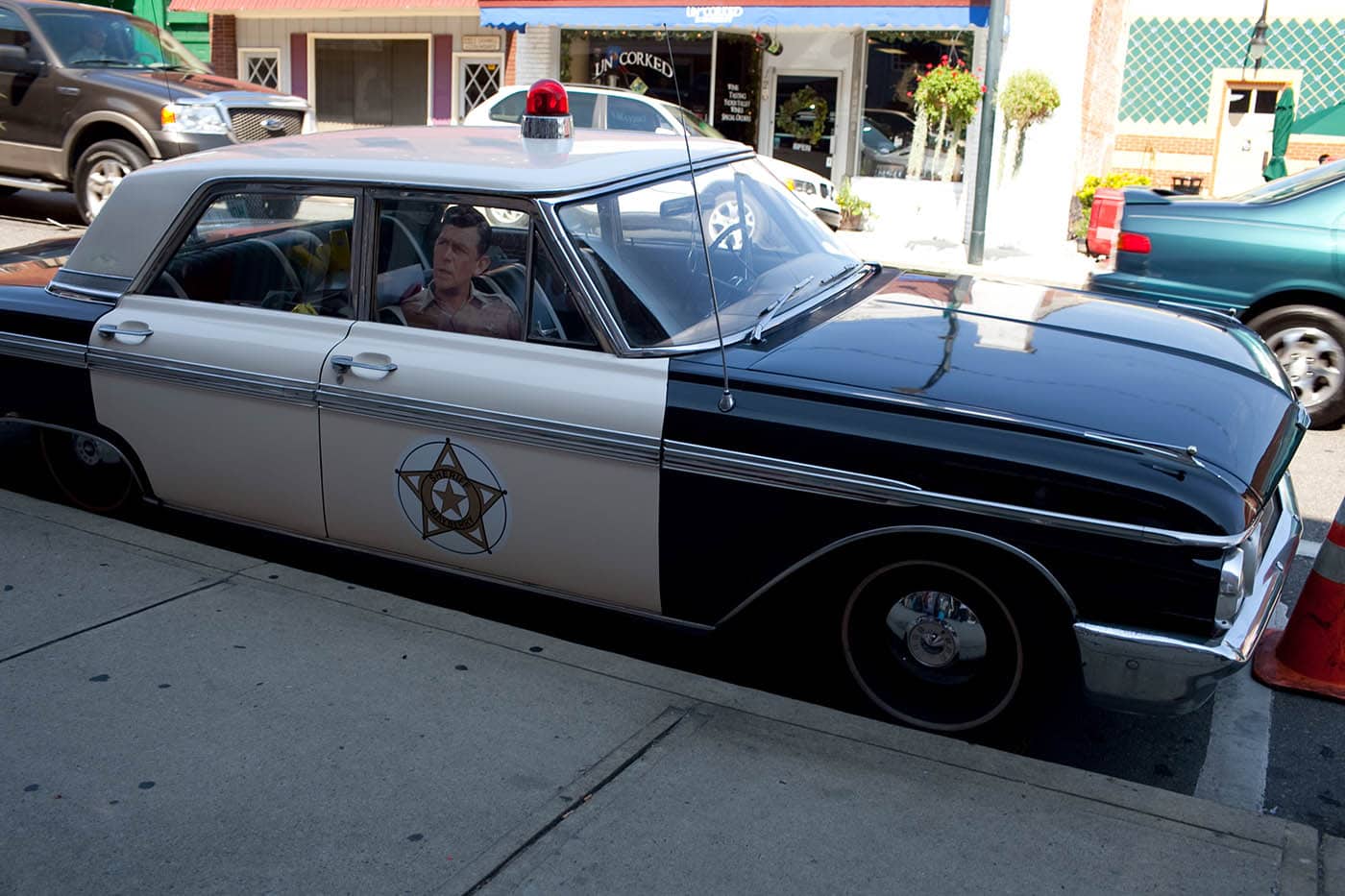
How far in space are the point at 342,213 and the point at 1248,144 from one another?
71.6ft

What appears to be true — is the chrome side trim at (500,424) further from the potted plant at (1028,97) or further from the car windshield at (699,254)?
the potted plant at (1028,97)

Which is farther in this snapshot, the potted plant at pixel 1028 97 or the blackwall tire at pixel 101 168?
the potted plant at pixel 1028 97

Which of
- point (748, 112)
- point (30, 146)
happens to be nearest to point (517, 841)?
point (30, 146)

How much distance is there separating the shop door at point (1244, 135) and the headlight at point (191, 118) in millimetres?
17234

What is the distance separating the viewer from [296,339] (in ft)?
14.0

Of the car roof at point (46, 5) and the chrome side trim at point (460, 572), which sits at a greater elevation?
the car roof at point (46, 5)

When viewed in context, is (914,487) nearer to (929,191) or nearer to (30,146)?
(30,146)

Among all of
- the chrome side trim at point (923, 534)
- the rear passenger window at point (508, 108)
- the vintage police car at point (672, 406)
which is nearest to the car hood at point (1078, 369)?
the vintage police car at point (672, 406)

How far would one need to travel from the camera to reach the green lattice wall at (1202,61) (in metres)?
21.5

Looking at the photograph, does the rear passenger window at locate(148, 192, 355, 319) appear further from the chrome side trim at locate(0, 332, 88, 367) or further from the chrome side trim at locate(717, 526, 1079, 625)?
the chrome side trim at locate(717, 526, 1079, 625)

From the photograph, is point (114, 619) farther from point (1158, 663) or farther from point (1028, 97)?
point (1028, 97)

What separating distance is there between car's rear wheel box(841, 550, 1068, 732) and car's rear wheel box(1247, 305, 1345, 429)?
440 cm

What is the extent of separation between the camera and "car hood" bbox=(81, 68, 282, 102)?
11617 millimetres

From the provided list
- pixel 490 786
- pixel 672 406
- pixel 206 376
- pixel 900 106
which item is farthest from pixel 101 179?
pixel 490 786
